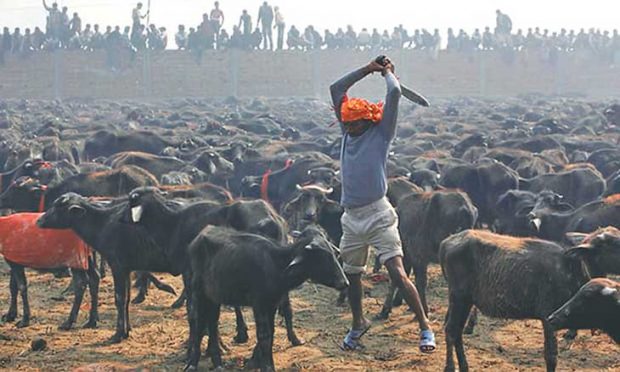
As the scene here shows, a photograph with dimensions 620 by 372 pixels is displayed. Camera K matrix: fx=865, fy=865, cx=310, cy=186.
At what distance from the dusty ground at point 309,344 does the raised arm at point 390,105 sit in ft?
8.10

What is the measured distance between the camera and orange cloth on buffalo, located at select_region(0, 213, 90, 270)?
10.1 meters

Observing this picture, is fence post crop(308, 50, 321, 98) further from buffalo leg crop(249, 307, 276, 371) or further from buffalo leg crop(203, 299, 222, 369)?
buffalo leg crop(249, 307, 276, 371)

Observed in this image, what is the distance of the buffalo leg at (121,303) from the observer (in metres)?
9.46

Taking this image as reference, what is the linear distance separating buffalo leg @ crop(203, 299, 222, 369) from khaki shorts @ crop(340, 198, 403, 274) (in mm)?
1362

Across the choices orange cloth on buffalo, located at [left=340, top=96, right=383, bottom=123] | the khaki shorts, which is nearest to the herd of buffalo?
the khaki shorts

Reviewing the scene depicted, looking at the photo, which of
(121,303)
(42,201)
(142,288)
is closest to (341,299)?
(142,288)

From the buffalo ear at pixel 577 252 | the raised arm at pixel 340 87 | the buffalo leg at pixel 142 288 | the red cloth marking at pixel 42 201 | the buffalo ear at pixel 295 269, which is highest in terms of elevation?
the raised arm at pixel 340 87

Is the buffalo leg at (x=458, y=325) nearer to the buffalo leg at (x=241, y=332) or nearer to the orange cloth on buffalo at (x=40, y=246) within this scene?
the buffalo leg at (x=241, y=332)

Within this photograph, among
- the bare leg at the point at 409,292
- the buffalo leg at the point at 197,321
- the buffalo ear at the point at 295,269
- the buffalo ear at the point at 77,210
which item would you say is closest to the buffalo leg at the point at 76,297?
the buffalo ear at the point at 77,210

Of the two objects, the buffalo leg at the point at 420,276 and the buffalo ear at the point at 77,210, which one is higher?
the buffalo ear at the point at 77,210

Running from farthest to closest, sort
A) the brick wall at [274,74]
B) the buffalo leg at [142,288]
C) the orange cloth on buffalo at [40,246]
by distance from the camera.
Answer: the brick wall at [274,74], the buffalo leg at [142,288], the orange cloth on buffalo at [40,246]

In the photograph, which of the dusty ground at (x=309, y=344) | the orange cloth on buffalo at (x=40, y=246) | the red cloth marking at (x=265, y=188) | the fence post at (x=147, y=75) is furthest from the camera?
the fence post at (x=147, y=75)

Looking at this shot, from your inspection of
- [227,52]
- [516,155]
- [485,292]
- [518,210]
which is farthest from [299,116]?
[485,292]

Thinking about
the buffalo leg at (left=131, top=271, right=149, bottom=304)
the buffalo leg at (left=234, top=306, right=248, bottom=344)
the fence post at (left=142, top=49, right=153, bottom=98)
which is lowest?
the fence post at (left=142, top=49, right=153, bottom=98)
